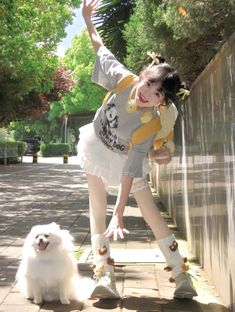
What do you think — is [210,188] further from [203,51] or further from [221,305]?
[203,51]

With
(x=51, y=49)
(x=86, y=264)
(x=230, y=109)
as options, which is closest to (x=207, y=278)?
(x=86, y=264)

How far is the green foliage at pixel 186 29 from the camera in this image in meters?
5.12

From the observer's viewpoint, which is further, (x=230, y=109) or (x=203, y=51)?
(x=203, y=51)

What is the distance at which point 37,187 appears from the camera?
17.5m

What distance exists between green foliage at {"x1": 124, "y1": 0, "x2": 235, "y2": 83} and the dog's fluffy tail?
2.50 meters

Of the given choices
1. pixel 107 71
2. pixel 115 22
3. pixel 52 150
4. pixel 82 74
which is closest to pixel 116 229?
pixel 107 71

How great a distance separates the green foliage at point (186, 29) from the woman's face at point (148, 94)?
4.32 feet

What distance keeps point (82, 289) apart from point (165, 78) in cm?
185

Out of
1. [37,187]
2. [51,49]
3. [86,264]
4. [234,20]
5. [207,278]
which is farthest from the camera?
[51,49]

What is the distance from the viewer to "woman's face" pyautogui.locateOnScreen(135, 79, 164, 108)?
162 inches

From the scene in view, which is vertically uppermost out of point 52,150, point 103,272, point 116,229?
point 52,150

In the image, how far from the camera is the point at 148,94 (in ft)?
13.5

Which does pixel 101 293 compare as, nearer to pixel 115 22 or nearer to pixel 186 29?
pixel 186 29

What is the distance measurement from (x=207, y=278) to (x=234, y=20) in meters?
2.37
